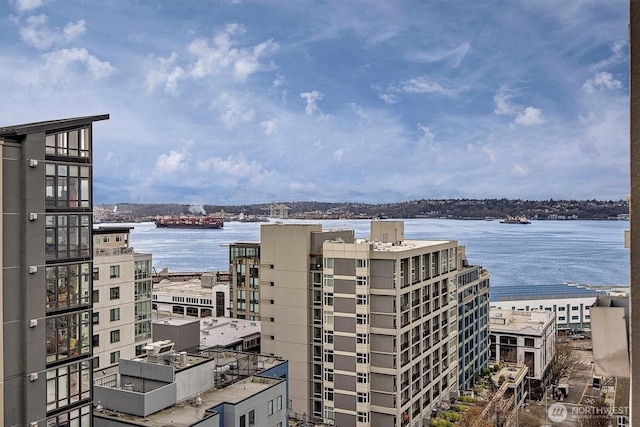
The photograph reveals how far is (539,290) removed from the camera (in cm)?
8019

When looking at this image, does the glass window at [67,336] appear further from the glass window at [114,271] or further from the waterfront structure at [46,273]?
the glass window at [114,271]

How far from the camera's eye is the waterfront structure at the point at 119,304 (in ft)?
73.5

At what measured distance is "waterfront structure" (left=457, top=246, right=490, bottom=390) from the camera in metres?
31.9

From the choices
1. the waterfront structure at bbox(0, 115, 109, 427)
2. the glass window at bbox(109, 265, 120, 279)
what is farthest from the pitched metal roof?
the glass window at bbox(109, 265, 120, 279)

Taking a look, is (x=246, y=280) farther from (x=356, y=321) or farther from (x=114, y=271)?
(x=356, y=321)

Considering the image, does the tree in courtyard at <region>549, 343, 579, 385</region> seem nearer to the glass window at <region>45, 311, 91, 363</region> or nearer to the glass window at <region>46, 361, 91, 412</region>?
the glass window at <region>46, 361, 91, 412</region>

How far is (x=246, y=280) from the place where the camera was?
3216 cm

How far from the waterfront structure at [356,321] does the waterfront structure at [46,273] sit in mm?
13441

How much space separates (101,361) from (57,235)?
43.1ft

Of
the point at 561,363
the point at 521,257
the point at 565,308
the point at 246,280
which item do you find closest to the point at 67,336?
the point at 246,280

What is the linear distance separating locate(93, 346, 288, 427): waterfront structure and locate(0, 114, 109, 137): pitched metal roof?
6754 mm

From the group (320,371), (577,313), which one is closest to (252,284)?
(320,371)

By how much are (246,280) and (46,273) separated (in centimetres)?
2187

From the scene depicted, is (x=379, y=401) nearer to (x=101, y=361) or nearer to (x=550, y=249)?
(x=101, y=361)
